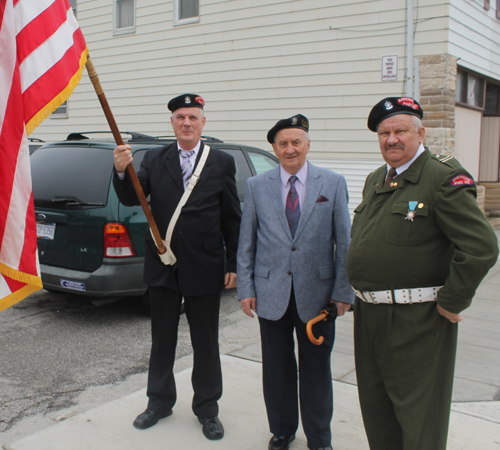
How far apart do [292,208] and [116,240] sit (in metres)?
2.49

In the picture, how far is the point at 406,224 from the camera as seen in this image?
241cm

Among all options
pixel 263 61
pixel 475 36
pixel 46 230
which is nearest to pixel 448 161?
pixel 46 230

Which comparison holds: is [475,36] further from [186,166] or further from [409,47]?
[186,166]

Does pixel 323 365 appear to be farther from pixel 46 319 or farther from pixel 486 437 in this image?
pixel 46 319

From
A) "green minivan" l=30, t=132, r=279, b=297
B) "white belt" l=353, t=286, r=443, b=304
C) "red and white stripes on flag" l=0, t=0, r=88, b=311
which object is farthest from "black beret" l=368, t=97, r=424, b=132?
"green minivan" l=30, t=132, r=279, b=297

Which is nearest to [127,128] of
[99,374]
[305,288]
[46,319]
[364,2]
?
[364,2]

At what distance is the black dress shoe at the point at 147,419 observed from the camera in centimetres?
→ 332

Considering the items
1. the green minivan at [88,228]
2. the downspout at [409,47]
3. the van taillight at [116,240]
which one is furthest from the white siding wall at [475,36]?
the van taillight at [116,240]

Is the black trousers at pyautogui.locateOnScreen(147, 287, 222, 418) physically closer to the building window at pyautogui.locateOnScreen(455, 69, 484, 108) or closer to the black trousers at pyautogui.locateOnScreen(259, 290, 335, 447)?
the black trousers at pyautogui.locateOnScreen(259, 290, 335, 447)

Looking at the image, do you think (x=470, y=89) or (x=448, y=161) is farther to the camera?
(x=470, y=89)

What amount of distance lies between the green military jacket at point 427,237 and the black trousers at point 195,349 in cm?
110

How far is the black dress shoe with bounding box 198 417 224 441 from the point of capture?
3.22m

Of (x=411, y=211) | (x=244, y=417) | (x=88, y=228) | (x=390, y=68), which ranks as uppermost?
(x=390, y=68)

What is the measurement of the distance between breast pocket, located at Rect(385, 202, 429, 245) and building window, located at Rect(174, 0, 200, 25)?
34.3 ft
